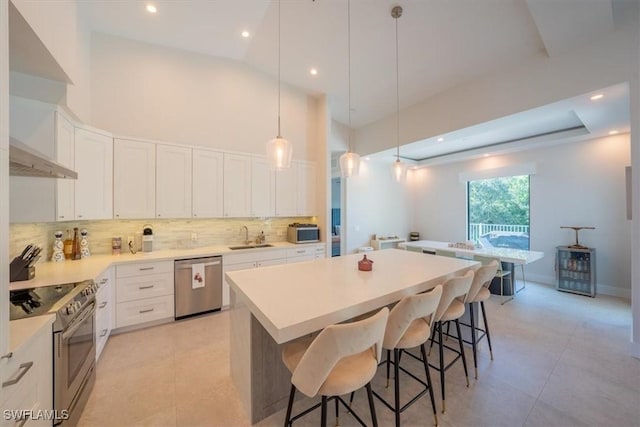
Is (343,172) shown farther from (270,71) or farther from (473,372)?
(270,71)

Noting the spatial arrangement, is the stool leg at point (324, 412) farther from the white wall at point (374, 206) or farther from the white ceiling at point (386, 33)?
the white wall at point (374, 206)

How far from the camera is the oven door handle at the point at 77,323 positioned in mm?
1521

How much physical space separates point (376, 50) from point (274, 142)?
243 centimetres

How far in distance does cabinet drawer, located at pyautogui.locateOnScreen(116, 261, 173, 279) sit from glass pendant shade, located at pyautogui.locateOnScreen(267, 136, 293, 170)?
2058mm

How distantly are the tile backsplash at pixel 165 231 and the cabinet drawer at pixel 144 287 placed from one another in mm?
655

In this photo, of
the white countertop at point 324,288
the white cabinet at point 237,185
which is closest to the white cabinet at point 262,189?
the white cabinet at point 237,185

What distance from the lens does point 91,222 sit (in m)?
3.15

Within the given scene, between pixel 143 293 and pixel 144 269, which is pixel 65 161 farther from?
pixel 143 293

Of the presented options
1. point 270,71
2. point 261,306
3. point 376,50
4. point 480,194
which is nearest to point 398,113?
point 376,50

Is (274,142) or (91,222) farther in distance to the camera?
(91,222)

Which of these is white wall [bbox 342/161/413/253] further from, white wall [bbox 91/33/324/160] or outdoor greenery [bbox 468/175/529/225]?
white wall [bbox 91/33/324/160]

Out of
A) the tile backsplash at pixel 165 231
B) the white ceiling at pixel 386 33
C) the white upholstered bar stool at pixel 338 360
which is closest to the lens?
the white upholstered bar stool at pixel 338 360

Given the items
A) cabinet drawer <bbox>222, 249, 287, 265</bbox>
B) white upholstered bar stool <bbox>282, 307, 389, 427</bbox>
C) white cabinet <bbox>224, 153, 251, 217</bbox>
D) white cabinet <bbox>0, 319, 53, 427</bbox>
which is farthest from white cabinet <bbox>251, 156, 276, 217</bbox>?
white upholstered bar stool <bbox>282, 307, 389, 427</bbox>

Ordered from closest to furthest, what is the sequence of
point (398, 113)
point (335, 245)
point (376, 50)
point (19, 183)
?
point (19, 183), point (376, 50), point (398, 113), point (335, 245)
